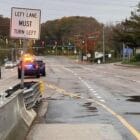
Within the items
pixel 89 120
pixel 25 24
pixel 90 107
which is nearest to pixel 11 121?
pixel 89 120

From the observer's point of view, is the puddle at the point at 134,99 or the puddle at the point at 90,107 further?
the puddle at the point at 134,99

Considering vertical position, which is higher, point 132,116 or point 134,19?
point 134,19

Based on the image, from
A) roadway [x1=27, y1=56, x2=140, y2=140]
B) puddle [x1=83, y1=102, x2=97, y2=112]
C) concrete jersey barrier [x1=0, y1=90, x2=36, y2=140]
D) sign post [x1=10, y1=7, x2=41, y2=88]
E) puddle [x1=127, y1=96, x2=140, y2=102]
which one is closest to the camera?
concrete jersey barrier [x1=0, y1=90, x2=36, y2=140]

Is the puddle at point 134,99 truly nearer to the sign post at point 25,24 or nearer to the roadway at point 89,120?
the roadway at point 89,120

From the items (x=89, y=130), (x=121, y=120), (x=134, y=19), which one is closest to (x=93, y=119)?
(x=121, y=120)

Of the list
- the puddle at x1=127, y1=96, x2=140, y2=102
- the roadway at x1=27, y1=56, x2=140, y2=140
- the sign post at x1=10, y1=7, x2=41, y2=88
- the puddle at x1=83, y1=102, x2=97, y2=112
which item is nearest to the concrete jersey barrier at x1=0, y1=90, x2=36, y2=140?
the roadway at x1=27, y1=56, x2=140, y2=140

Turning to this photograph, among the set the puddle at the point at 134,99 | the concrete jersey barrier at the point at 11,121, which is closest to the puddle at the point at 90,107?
the puddle at the point at 134,99

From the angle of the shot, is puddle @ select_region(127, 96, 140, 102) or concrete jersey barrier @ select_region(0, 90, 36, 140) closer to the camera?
concrete jersey barrier @ select_region(0, 90, 36, 140)

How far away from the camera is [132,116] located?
56.7 feet

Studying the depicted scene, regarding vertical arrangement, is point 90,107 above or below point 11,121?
below

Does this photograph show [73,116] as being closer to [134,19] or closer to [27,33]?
[27,33]

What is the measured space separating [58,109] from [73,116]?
259 centimetres

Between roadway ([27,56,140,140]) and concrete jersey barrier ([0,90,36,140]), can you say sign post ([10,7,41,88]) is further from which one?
concrete jersey barrier ([0,90,36,140])

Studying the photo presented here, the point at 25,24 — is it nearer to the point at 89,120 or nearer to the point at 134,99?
the point at 89,120
